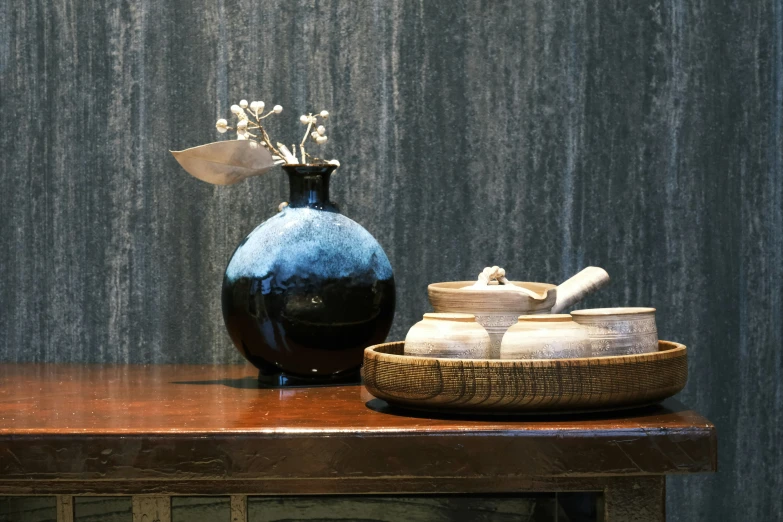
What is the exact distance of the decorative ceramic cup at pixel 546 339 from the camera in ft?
2.91

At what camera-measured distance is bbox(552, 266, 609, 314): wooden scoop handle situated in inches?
42.0

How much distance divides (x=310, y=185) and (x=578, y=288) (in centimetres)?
35

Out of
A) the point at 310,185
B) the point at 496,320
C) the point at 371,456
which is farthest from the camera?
the point at 310,185

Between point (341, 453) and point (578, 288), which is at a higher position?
point (578, 288)

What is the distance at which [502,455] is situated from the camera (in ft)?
2.74

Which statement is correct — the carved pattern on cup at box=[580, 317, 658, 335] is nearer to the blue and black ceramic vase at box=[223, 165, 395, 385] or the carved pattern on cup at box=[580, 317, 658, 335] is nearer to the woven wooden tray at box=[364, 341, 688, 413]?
the woven wooden tray at box=[364, 341, 688, 413]

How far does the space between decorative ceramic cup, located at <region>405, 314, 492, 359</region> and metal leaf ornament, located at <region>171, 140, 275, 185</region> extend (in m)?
0.38

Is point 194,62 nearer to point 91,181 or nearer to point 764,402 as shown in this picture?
point 91,181

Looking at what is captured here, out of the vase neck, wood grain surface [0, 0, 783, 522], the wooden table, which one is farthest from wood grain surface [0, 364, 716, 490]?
wood grain surface [0, 0, 783, 522]

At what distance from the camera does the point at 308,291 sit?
1.09 metres

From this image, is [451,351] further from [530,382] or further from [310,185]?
[310,185]

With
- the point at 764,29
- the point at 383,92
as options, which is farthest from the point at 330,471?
the point at 764,29

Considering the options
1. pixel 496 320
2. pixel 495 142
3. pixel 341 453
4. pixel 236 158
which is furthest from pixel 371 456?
pixel 495 142

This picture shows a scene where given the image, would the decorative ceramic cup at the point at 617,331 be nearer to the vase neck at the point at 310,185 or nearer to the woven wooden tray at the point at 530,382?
the woven wooden tray at the point at 530,382
